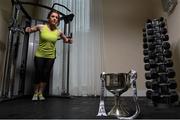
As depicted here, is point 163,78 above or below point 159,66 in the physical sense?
below

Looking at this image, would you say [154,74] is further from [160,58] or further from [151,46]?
[151,46]

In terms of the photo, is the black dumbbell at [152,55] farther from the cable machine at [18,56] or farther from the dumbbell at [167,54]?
the cable machine at [18,56]

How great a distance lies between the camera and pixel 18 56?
2836 mm

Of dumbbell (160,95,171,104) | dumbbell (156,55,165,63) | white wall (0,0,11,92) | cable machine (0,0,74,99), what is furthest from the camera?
white wall (0,0,11,92)

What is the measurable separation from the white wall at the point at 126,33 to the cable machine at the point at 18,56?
29.3 inches

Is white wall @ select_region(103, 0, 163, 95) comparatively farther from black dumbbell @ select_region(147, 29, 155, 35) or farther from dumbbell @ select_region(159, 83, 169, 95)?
dumbbell @ select_region(159, 83, 169, 95)

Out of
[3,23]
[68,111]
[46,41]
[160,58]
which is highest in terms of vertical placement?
[3,23]

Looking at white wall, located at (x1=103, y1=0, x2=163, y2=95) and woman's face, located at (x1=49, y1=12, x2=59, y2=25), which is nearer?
woman's face, located at (x1=49, y1=12, x2=59, y2=25)

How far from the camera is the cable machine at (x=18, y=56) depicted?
2.43 meters

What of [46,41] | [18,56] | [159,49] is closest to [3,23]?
[18,56]

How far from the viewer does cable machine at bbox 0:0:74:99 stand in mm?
2426

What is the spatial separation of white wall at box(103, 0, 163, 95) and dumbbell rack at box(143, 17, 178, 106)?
1.09m

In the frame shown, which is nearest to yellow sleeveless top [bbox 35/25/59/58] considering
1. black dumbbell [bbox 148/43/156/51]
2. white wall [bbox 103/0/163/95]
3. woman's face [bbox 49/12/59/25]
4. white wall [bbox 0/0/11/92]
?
woman's face [bbox 49/12/59/25]

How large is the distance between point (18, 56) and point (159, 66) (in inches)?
77.9
